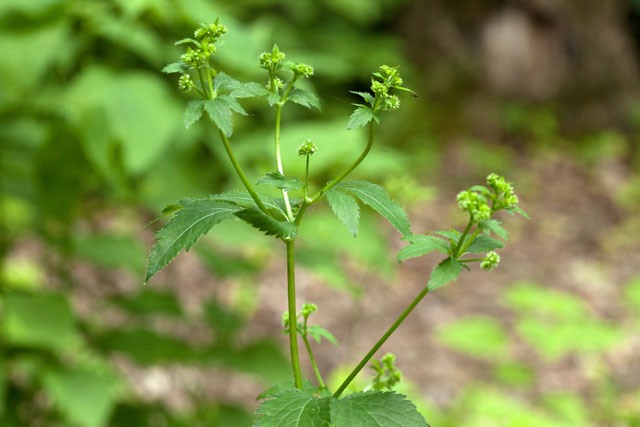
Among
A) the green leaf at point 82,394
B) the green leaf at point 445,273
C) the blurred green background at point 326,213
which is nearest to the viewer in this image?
the green leaf at point 445,273

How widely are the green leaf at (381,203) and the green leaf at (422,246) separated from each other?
13 millimetres

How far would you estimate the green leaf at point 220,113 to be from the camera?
625 mm

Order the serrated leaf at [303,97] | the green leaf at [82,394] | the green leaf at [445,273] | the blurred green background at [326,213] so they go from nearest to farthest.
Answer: the green leaf at [445,273] < the serrated leaf at [303,97] < the green leaf at [82,394] < the blurred green background at [326,213]

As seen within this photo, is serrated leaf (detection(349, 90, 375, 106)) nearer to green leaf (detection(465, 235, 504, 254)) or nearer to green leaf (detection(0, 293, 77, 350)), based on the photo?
green leaf (detection(465, 235, 504, 254))

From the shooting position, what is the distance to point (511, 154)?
616 cm

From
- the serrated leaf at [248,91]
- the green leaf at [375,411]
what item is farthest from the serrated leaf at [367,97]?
the green leaf at [375,411]

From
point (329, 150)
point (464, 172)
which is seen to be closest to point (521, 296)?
point (329, 150)

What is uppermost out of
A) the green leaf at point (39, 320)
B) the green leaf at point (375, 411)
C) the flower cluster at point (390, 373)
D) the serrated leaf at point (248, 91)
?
the green leaf at point (39, 320)

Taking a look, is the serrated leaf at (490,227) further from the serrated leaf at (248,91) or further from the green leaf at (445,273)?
the serrated leaf at (248,91)

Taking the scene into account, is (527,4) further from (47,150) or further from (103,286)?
(47,150)

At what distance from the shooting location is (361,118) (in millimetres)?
624

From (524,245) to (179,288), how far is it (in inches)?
102

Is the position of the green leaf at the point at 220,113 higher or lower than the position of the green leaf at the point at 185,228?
higher

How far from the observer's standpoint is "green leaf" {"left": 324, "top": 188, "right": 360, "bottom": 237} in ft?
2.08
